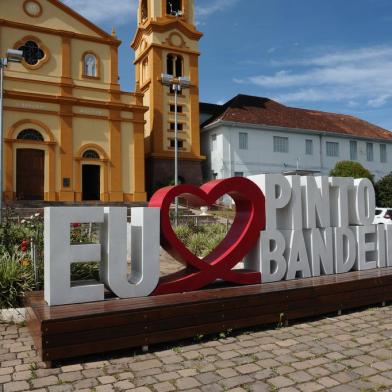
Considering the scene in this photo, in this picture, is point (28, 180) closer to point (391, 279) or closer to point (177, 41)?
point (177, 41)

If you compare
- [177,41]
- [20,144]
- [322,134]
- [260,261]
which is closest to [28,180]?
[20,144]

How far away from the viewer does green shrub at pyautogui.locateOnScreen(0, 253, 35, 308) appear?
6.74 meters

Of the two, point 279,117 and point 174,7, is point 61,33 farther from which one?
point 279,117

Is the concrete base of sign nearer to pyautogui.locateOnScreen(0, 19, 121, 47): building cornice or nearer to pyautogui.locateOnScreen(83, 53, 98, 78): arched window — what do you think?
pyautogui.locateOnScreen(0, 19, 121, 47): building cornice

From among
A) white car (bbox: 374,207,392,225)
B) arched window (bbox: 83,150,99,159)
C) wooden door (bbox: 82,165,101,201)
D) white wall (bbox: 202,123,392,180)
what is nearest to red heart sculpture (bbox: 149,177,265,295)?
white car (bbox: 374,207,392,225)

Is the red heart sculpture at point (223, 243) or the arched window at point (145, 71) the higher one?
the arched window at point (145, 71)

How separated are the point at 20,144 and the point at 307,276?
21.3 m

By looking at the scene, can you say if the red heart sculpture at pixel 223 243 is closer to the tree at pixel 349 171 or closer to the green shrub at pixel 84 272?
the green shrub at pixel 84 272

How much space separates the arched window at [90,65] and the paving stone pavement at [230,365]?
23980mm

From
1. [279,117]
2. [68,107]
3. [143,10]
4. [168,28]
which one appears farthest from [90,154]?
[279,117]

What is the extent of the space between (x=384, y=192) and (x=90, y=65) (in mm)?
22766

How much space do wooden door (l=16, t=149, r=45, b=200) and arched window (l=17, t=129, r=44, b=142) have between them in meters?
0.68

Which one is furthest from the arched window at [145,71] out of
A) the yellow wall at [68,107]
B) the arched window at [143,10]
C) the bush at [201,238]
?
the bush at [201,238]

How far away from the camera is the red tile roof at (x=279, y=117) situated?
34.3 metres
